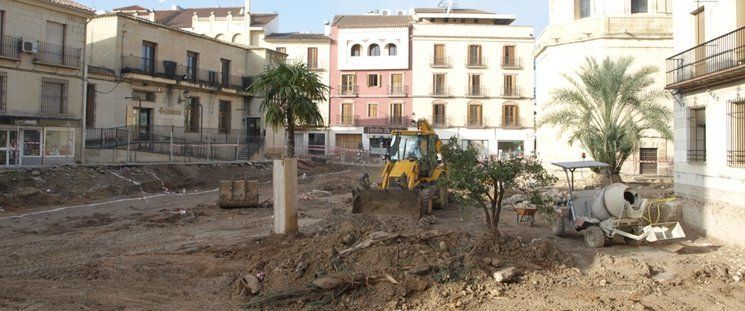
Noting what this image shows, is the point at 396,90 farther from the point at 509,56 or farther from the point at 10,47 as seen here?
the point at 10,47

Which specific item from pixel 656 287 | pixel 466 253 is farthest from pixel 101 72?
pixel 656 287

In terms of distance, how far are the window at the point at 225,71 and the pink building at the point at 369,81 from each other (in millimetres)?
14763

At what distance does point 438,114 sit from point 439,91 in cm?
211

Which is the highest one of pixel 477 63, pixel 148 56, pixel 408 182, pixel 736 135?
pixel 477 63

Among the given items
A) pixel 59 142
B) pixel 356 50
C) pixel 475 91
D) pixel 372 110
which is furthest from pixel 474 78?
pixel 59 142

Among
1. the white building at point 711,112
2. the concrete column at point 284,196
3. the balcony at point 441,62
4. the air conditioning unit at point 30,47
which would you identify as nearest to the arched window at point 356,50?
the balcony at point 441,62

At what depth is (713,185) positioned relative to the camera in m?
13.3

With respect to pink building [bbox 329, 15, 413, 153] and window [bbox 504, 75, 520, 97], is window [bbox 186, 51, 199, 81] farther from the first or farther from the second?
window [bbox 504, 75, 520, 97]

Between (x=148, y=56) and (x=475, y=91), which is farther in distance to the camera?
(x=475, y=91)

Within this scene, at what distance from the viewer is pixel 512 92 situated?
175 feet

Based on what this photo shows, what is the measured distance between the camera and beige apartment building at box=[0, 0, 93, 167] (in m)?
24.5

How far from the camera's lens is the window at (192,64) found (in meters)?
36.9

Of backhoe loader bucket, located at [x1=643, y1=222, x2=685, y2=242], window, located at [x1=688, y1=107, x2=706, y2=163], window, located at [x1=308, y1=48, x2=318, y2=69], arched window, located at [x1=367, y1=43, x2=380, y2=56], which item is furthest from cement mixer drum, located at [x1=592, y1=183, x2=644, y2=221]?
window, located at [x1=308, y1=48, x2=318, y2=69]

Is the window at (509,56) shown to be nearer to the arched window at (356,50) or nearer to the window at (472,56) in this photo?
the window at (472,56)
